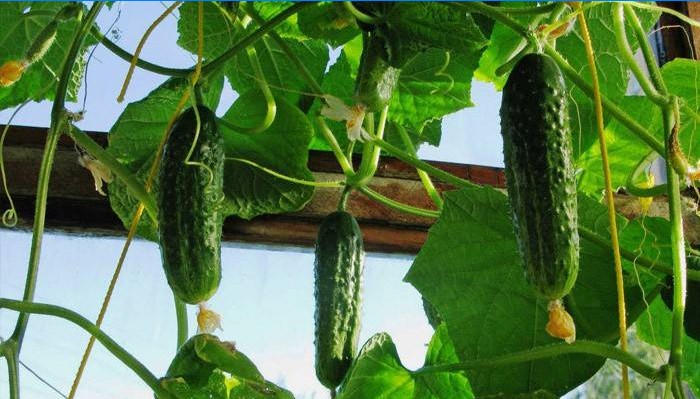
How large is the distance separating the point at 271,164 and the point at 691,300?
487 mm

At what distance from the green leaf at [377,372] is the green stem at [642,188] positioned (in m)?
0.31

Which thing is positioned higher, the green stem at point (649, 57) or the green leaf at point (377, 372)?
the green stem at point (649, 57)

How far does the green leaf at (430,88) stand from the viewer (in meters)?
1.10

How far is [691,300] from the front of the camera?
0.91 m

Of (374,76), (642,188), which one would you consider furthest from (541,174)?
(642,188)

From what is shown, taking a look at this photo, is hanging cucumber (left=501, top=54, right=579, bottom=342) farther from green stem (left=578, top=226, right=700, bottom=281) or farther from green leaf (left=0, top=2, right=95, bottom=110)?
green leaf (left=0, top=2, right=95, bottom=110)

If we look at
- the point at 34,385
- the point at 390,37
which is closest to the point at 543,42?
the point at 390,37

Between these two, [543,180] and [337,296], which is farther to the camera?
[337,296]

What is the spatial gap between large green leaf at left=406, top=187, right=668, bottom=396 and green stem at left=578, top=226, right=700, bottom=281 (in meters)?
0.03

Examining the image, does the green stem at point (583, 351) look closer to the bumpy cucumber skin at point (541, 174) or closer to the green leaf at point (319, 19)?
the bumpy cucumber skin at point (541, 174)

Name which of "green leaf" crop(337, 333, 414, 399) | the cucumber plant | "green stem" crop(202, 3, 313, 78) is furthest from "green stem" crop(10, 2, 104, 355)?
"green leaf" crop(337, 333, 414, 399)

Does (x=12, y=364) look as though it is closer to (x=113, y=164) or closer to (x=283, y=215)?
(x=113, y=164)

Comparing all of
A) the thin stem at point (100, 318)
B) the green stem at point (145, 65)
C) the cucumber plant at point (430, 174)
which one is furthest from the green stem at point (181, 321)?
the green stem at point (145, 65)

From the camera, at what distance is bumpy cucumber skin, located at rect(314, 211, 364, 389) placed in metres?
0.88
